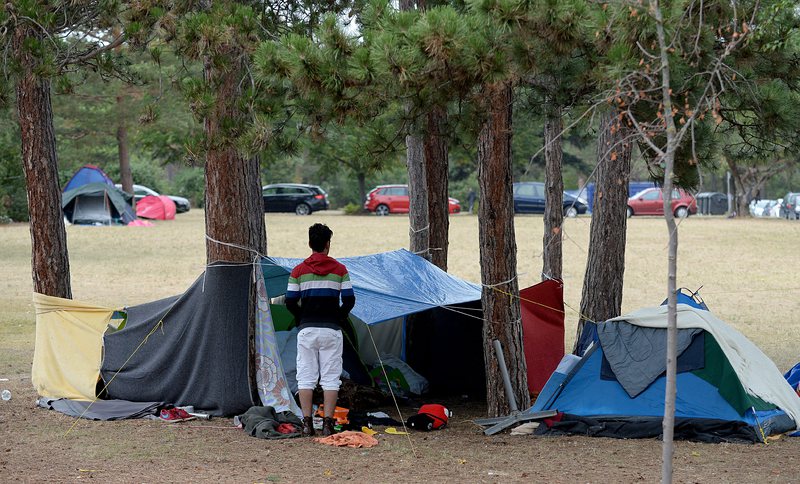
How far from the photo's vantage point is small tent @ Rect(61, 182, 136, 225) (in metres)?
27.8

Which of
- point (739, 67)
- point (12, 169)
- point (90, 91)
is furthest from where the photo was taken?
point (12, 169)

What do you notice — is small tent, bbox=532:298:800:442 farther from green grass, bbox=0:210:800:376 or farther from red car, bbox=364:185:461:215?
red car, bbox=364:185:461:215

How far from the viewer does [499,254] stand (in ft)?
23.7

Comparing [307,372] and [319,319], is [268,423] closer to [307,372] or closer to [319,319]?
[307,372]

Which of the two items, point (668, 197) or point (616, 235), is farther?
point (616, 235)

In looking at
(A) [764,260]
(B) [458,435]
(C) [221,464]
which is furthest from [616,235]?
(A) [764,260]

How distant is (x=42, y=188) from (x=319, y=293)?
3.07 metres

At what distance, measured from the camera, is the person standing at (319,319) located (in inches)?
262

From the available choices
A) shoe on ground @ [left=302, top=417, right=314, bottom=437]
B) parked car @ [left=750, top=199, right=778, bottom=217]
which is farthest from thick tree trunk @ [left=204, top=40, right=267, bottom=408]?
parked car @ [left=750, top=199, right=778, bottom=217]

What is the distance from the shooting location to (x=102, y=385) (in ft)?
25.6

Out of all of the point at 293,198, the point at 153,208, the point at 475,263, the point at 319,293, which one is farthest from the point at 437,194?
the point at 293,198

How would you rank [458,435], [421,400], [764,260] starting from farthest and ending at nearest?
[764,260], [421,400], [458,435]

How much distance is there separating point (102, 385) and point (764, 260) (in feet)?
52.4

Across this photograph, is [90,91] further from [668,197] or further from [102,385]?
[668,197]
